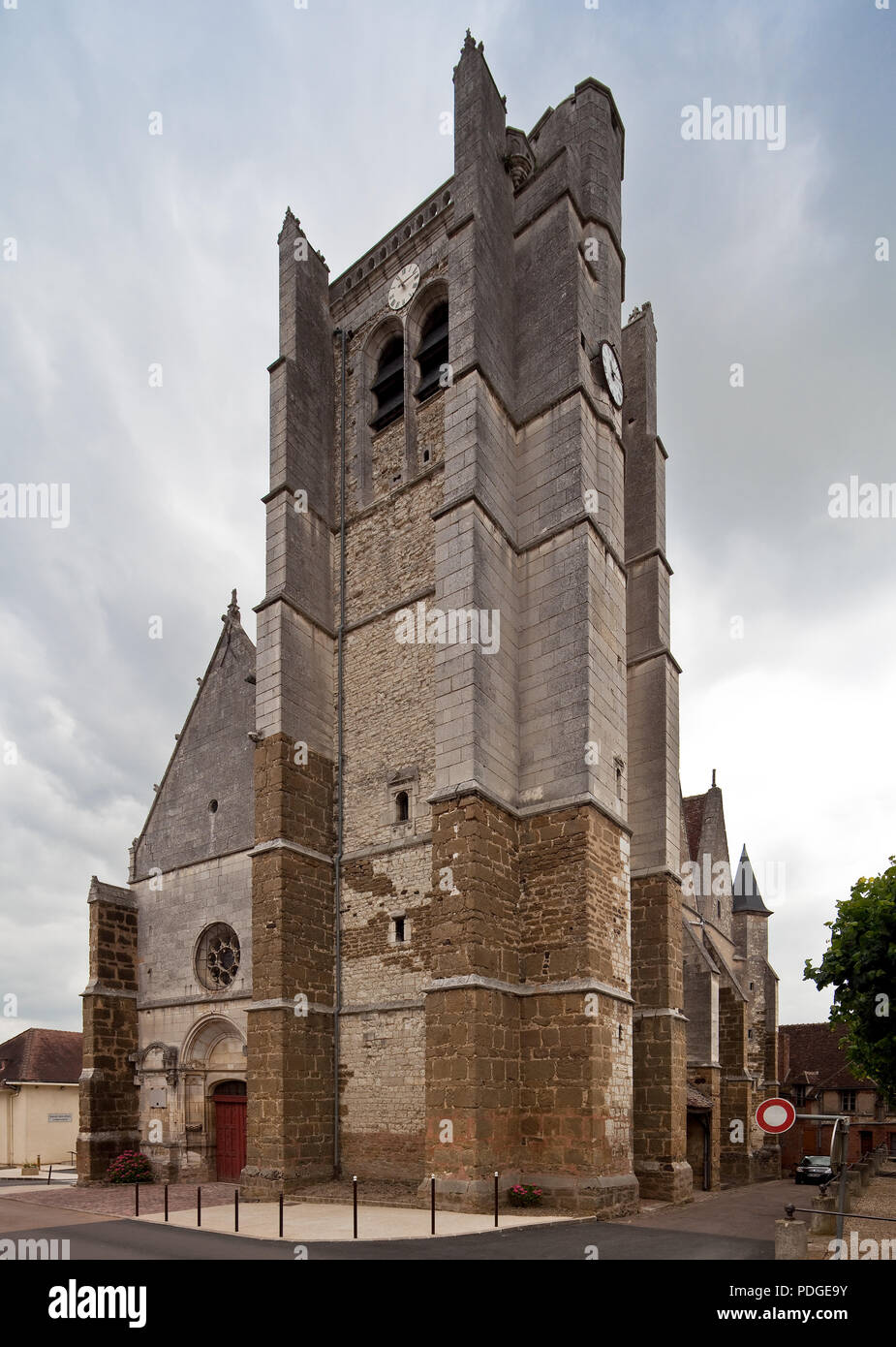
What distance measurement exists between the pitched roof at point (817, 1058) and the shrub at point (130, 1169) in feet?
90.5

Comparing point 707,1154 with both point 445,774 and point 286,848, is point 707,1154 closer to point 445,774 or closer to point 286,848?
point 286,848

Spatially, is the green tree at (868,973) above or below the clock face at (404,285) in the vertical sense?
below

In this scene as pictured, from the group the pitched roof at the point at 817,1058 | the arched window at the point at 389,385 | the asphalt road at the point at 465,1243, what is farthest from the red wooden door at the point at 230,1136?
the pitched roof at the point at 817,1058

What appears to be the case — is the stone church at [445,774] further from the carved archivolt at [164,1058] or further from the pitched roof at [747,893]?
the pitched roof at [747,893]

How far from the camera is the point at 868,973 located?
1727cm

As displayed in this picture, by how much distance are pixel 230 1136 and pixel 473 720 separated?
10.1 meters

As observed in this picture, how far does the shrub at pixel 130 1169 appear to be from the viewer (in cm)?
1878

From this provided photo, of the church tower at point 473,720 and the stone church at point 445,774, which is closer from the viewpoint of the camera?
the church tower at point 473,720

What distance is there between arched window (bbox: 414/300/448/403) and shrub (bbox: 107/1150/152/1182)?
1551 cm

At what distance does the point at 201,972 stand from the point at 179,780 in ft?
13.7

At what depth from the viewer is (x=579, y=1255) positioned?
989cm

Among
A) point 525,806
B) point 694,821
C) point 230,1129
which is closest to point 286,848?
point 525,806
